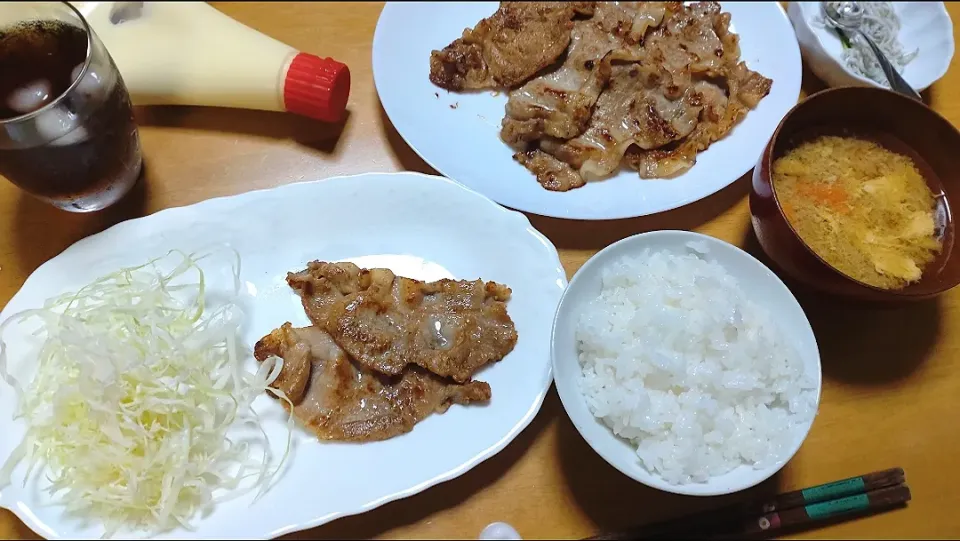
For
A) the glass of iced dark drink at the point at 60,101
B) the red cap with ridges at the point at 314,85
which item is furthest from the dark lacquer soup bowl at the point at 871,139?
the glass of iced dark drink at the point at 60,101

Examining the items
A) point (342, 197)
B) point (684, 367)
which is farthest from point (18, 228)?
point (684, 367)

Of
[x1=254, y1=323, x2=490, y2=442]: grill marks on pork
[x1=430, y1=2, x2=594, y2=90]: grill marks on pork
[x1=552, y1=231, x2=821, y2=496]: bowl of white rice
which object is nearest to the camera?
[x1=552, y1=231, x2=821, y2=496]: bowl of white rice

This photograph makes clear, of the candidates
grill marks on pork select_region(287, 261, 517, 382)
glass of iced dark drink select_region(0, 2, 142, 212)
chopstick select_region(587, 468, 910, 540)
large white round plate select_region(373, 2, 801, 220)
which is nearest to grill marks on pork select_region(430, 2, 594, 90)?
large white round plate select_region(373, 2, 801, 220)

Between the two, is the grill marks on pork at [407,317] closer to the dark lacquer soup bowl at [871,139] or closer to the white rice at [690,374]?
the white rice at [690,374]

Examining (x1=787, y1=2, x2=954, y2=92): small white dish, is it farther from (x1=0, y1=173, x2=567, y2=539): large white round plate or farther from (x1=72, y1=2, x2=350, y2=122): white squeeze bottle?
(x1=72, y1=2, x2=350, y2=122): white squeeze bottle

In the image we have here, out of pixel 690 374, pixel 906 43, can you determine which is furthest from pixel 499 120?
pixel 906 43

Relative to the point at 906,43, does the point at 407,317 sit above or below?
below

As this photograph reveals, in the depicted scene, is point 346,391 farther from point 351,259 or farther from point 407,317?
point 351,259
